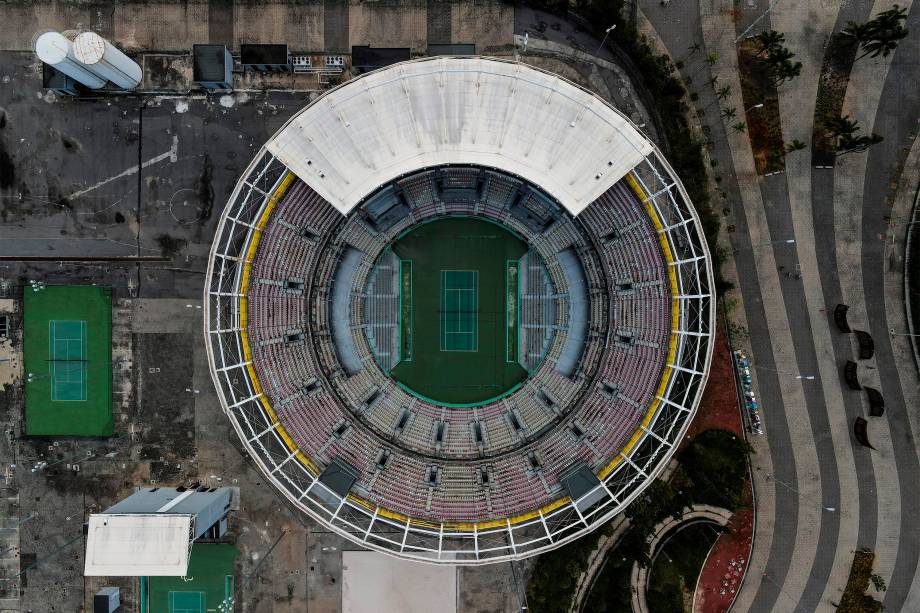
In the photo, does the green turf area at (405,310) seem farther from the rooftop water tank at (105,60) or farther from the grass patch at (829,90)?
the grass patch at (829,90)

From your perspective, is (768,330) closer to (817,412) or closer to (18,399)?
(817,412)

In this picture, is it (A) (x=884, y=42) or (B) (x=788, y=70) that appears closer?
(B) (x=788, y=70)

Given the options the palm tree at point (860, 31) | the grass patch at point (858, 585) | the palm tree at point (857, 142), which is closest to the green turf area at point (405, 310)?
the palm tree at point (857, 142)

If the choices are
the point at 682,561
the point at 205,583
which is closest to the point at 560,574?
the point at 682,561

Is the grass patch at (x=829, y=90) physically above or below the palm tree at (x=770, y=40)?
below

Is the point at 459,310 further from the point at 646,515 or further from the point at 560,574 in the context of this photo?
the point at 560,574

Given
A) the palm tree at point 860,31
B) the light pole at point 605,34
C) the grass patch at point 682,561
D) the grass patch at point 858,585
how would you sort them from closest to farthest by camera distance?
the palm tree at point 860,31 → the light pole at point 605,34 → the grass patch at point 682,561 → the grass patch at point 858,585

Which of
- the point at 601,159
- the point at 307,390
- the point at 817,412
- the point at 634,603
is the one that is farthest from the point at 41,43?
the point at 817,412
